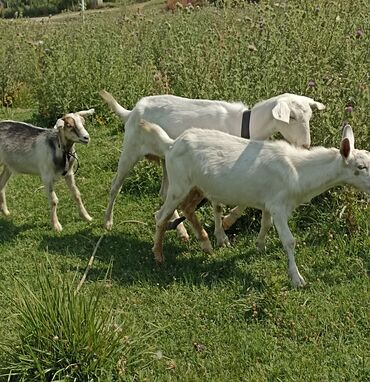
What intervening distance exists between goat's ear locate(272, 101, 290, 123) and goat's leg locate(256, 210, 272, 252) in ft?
2.51

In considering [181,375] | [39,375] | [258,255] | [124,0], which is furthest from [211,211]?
[124,0]

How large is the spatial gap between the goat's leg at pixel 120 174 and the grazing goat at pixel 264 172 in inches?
34.9

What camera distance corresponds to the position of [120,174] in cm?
634

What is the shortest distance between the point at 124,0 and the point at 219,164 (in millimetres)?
7639

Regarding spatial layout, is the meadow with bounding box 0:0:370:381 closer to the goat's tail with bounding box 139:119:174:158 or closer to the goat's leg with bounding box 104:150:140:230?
the goat's leg with bounding box 104:150:140:230

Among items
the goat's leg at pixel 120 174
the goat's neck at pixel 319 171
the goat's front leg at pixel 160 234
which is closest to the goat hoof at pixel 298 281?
the goat's neck at pixel 319 171

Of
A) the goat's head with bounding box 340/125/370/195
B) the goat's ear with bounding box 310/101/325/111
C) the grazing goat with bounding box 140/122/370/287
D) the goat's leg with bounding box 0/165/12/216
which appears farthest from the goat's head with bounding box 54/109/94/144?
the goat's head with bounding box 340/125/370/195

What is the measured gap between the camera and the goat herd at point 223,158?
193 inches

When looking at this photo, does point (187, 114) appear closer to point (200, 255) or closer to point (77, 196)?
point (200, 255)

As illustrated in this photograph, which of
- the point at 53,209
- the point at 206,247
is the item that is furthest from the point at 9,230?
the point at 206,247

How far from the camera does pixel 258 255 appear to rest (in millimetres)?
5410

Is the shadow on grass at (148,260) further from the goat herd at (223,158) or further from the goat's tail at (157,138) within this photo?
the goat's tail at (157,138)

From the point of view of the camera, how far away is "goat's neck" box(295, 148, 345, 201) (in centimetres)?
482

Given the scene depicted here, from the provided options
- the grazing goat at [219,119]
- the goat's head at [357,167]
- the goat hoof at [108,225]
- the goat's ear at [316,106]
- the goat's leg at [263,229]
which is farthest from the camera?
the goat hoof at [108,225]
